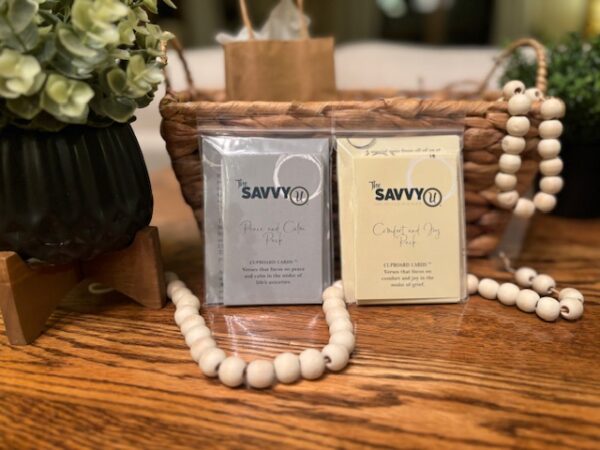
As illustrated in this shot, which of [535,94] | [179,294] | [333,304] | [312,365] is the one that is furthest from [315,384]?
[535,94]

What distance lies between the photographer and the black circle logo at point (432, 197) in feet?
2.03

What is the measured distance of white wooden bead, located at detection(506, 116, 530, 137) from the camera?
1.98ft

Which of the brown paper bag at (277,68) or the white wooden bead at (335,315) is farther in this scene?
the brown paper bag at (277,68)

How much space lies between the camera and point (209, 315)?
2.02 ft

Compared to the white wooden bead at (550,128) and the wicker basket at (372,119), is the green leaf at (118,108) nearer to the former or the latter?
the wicker basket at (372,119)

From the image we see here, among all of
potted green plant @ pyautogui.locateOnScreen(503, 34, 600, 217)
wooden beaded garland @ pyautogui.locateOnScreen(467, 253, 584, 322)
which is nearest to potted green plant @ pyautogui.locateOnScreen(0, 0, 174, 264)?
A: wooden beaded garland @ pyautogui.locateOnScreen(467, 253, 584, 322)

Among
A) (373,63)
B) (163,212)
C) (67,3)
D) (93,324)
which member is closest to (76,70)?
(67,3)

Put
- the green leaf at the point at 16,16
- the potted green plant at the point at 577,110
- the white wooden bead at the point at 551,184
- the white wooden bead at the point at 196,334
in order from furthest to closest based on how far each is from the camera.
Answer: the potted green plant at the point at 577,110
the white wooden bead at the point at 551,184
the white wooden bead at the point at 196,334
the green leaf at the point at 16,16

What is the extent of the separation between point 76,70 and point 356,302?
1.30 ft

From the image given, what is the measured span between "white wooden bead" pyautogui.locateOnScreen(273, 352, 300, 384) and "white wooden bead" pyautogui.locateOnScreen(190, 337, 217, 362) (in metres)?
0.07

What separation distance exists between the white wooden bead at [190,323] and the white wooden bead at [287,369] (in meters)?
0.11

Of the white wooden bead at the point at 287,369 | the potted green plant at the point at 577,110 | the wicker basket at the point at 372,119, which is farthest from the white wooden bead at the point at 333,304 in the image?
the potted green plant at the point at 577,110

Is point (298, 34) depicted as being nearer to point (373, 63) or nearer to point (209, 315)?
point (209, 315)

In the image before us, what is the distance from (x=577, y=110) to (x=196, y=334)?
663 mm
